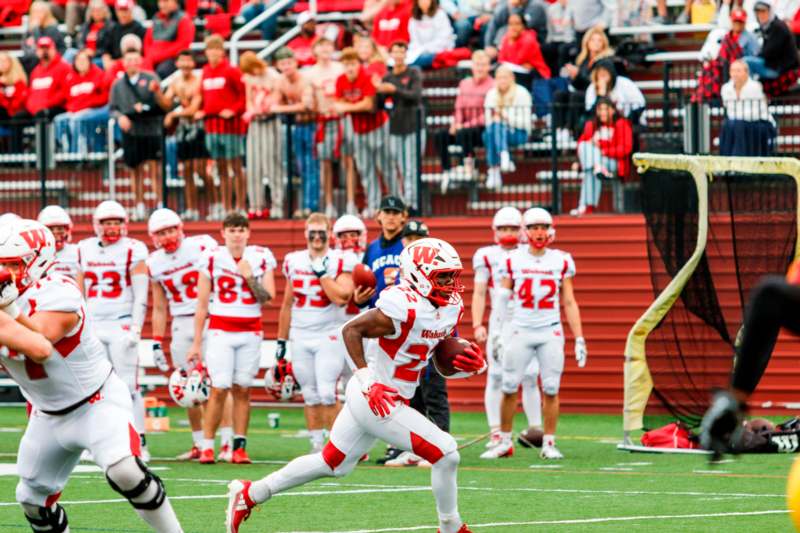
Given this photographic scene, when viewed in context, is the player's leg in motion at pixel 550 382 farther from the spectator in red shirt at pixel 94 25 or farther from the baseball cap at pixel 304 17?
the spectator in red shirt at pixel 94 25

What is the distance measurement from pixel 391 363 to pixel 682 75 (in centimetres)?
1110

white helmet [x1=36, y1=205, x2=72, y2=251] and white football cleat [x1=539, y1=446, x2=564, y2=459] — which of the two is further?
white helmet [x1=36, y1=205, x2=72, y2=251]

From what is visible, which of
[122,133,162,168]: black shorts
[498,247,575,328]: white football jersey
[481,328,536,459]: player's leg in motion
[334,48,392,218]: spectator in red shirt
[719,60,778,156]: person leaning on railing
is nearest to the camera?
[481,328,536,459]: player's leg in motion

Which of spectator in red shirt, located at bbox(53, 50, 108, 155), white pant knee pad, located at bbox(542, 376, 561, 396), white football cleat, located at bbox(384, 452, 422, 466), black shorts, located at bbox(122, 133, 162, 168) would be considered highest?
spectator in red shirt, located at bbox(53, 50, 108, 155)

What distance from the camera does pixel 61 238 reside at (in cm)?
1393

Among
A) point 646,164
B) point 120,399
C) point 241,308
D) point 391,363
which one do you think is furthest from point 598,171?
point 120,399

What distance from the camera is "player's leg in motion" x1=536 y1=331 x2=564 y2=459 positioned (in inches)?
529

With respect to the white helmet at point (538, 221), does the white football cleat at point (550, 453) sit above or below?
below

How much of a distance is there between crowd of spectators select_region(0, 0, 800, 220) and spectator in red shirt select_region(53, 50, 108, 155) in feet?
0.06

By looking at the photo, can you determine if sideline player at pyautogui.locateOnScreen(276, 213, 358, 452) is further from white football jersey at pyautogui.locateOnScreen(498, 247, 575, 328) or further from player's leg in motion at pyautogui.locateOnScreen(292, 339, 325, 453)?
white football jersey at pyautogui.locateOnScreen(498, 247, 575, 328)

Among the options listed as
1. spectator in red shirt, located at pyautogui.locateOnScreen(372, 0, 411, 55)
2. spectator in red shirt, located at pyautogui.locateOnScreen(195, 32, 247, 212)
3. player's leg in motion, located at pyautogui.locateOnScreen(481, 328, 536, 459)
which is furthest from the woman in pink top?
player's leg in motion, located at pyautogui.locateOnScreen(481, 328, 536, 459)

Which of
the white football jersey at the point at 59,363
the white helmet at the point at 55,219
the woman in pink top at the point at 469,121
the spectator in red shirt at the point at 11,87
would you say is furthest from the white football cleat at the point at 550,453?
the spectator in red shirt at the point at 11,87

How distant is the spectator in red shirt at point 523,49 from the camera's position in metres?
18.9

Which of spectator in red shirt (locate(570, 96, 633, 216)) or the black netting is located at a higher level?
spectator in red shirt (locate(570, 96, 633, 216))
